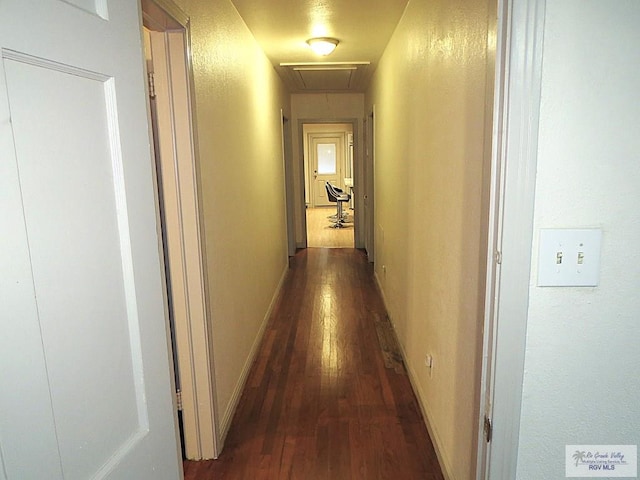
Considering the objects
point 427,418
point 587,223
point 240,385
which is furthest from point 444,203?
point 240,385

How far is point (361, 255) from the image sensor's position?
647cm

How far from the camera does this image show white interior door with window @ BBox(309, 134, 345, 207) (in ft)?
40.8

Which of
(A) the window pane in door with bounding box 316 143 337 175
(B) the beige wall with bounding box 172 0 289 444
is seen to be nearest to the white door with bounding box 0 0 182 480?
(B) the beige wall with bounding box 172 0 289 444

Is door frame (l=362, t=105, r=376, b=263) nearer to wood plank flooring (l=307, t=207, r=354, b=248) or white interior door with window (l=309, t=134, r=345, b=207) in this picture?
wood plank flooring (l=307, t=207, r=354, b=248)

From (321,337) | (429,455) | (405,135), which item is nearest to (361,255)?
(321,337)

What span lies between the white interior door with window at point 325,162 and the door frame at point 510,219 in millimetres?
11672

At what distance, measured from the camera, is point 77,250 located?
751mm

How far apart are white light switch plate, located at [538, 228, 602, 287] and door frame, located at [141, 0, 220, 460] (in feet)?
4.72

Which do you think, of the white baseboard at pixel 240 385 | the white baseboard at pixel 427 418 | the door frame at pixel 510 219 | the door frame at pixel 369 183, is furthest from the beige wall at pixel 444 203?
the door frame at pixel 369 183

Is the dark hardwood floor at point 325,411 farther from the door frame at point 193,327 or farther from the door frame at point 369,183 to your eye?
the door frame at point 369,183

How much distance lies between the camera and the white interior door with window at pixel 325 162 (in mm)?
12445

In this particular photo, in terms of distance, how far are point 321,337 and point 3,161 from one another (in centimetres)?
312

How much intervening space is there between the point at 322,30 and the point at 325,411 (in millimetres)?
2684

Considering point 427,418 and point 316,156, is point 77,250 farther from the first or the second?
point 316,156
